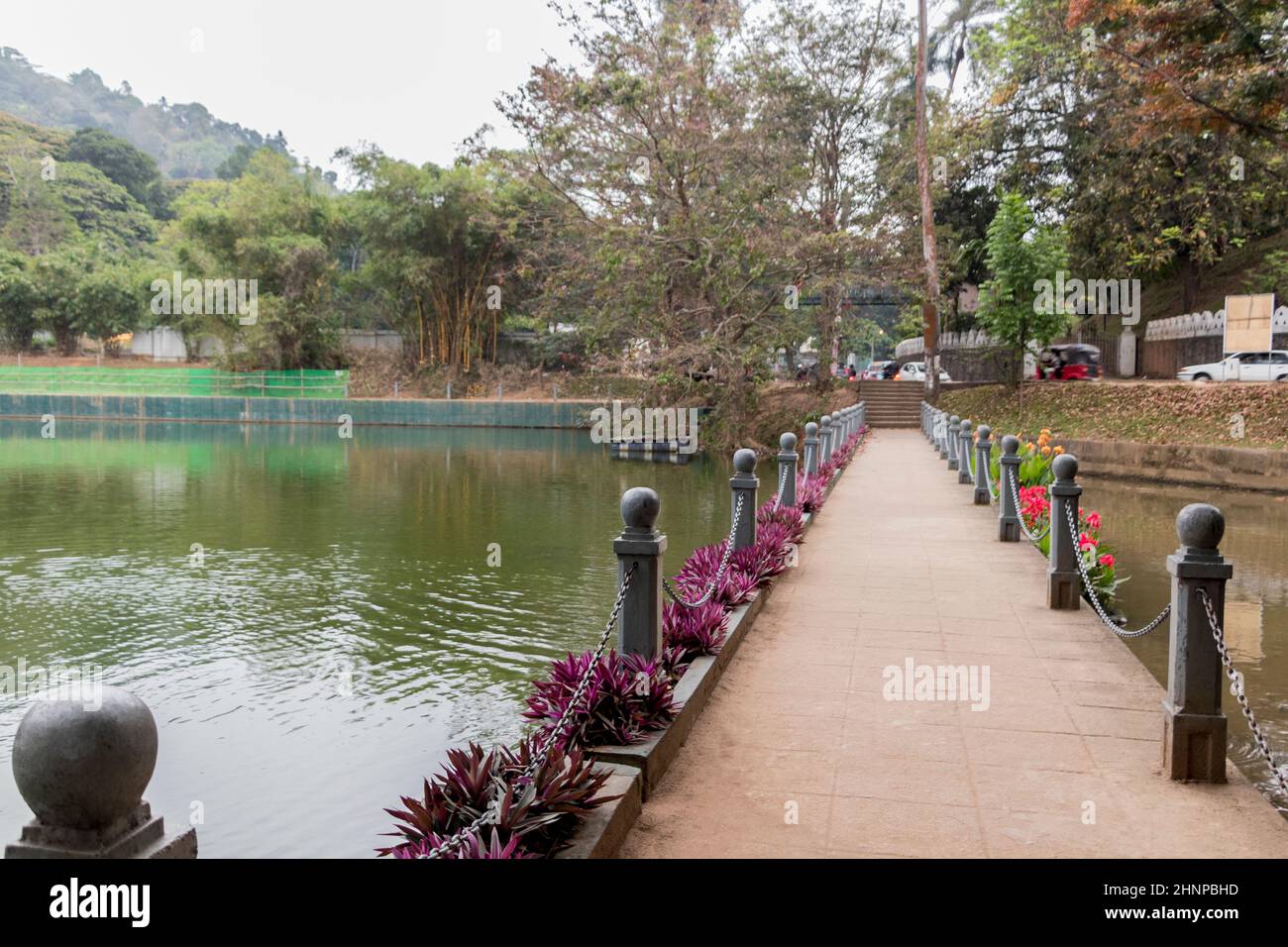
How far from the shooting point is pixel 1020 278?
3098cm

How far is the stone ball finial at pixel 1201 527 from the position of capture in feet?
15.3

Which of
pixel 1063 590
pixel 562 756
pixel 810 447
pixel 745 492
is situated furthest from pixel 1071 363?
pixel 562 756

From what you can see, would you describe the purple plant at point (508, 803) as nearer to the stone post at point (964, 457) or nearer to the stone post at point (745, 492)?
the stone post at point (745, 492)

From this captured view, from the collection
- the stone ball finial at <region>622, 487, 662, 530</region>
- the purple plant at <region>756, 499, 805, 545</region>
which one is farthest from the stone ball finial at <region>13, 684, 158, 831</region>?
A: the purple plant at <region>756, 499, 805, 545</region>

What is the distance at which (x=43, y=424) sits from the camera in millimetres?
40688

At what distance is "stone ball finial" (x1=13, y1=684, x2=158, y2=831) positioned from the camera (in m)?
2.46

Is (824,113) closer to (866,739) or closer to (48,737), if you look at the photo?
(866,739)

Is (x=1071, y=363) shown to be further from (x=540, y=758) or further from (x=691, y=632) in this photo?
(x=540, y=758)

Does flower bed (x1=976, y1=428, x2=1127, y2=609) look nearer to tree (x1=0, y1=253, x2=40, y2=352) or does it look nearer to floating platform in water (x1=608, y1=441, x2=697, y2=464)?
floating platform in water (x1=608, y1=441, x2=697, y2=464)

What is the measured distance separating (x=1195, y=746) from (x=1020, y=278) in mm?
28113

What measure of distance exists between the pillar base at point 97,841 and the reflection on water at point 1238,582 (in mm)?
5294

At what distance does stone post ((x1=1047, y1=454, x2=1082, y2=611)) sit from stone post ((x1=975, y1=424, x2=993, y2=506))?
7.00m

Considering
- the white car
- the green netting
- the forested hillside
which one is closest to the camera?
the white car

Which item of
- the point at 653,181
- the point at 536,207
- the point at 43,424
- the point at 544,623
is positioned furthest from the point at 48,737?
the point at 43,424
